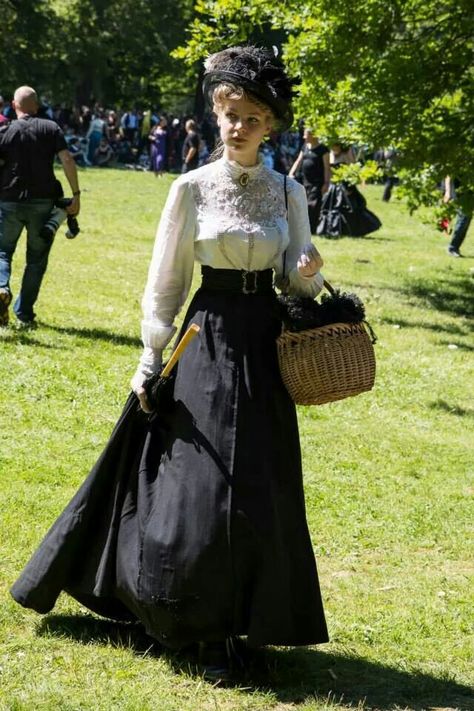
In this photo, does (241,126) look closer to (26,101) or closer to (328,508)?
(328,508)

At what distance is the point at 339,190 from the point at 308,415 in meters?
11.9

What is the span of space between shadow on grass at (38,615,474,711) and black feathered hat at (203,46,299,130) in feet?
7.01

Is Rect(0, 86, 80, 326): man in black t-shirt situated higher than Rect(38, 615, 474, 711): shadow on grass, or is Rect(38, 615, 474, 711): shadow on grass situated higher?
Rect(0, 86, 80, 326): man in black t-shirt

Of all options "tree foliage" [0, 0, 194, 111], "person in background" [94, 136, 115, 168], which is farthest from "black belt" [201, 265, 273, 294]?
"tree foliage" [0, 0, 194, 111]

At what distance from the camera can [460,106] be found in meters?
14.4

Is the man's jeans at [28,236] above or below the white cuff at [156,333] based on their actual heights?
below

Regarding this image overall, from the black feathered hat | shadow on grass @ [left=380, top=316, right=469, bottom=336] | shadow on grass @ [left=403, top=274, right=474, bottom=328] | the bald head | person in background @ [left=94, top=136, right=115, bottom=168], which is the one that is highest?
the black feathered hat

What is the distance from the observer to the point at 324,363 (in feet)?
14.7

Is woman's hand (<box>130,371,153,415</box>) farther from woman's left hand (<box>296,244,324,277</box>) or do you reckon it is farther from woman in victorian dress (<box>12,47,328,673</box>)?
woman's left hand (<box>296,244,324,277</box>)

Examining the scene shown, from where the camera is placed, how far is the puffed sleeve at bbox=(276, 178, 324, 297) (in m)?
4.82

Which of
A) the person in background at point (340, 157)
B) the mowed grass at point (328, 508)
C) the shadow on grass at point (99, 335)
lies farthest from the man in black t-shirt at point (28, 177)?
the person in background at point (340, 157)

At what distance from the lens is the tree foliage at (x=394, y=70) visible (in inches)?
538

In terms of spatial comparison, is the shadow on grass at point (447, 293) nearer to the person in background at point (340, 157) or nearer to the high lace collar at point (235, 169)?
the person in background at point (340, 157)

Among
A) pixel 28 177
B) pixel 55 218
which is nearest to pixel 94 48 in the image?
pixel 55 218
